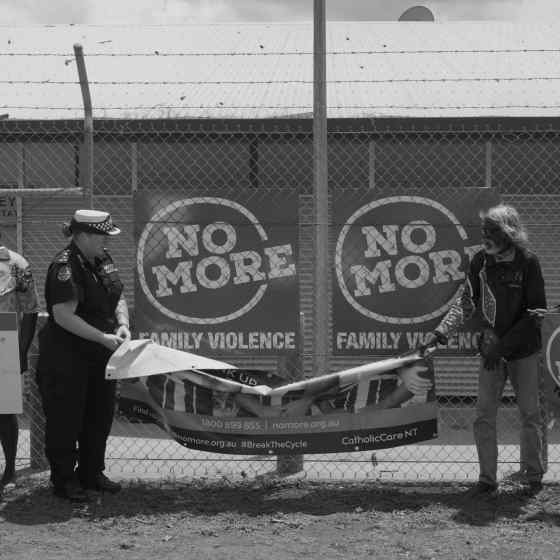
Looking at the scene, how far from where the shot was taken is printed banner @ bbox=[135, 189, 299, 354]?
5.51m

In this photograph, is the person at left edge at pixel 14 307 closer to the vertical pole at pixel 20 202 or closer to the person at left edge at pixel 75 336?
the person at left edge at pixel 75 336

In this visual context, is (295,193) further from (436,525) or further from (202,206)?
(436,525)

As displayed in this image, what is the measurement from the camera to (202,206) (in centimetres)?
554

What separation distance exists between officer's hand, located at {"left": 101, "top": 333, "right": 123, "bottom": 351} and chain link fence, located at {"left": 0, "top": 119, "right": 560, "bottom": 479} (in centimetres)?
63

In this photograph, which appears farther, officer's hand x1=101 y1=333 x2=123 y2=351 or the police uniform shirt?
the police uniform shirt

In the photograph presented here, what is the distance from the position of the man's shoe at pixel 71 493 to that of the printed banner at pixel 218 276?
1.04 metres

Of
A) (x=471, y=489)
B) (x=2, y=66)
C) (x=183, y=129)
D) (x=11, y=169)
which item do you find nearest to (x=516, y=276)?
(x=471, y=489)

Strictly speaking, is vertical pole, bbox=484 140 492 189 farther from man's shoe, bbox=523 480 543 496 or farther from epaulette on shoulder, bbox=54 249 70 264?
epaulette on shoulder, bbox=54 249 70 264

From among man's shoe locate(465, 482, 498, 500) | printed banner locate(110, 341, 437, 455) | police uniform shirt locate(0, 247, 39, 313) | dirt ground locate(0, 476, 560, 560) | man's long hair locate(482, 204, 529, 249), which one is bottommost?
dirt ground locate(0, 476, 560, 560)

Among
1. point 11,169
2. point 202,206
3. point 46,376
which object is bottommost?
point 46,376

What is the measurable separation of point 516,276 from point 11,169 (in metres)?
5.77

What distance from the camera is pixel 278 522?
4.79 metres

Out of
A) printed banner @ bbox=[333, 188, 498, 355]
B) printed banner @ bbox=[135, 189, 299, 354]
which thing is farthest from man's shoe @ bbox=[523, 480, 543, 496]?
printed banner @ bbox=[135, 189, 299, 354]

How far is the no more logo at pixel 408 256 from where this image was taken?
17.9ft
